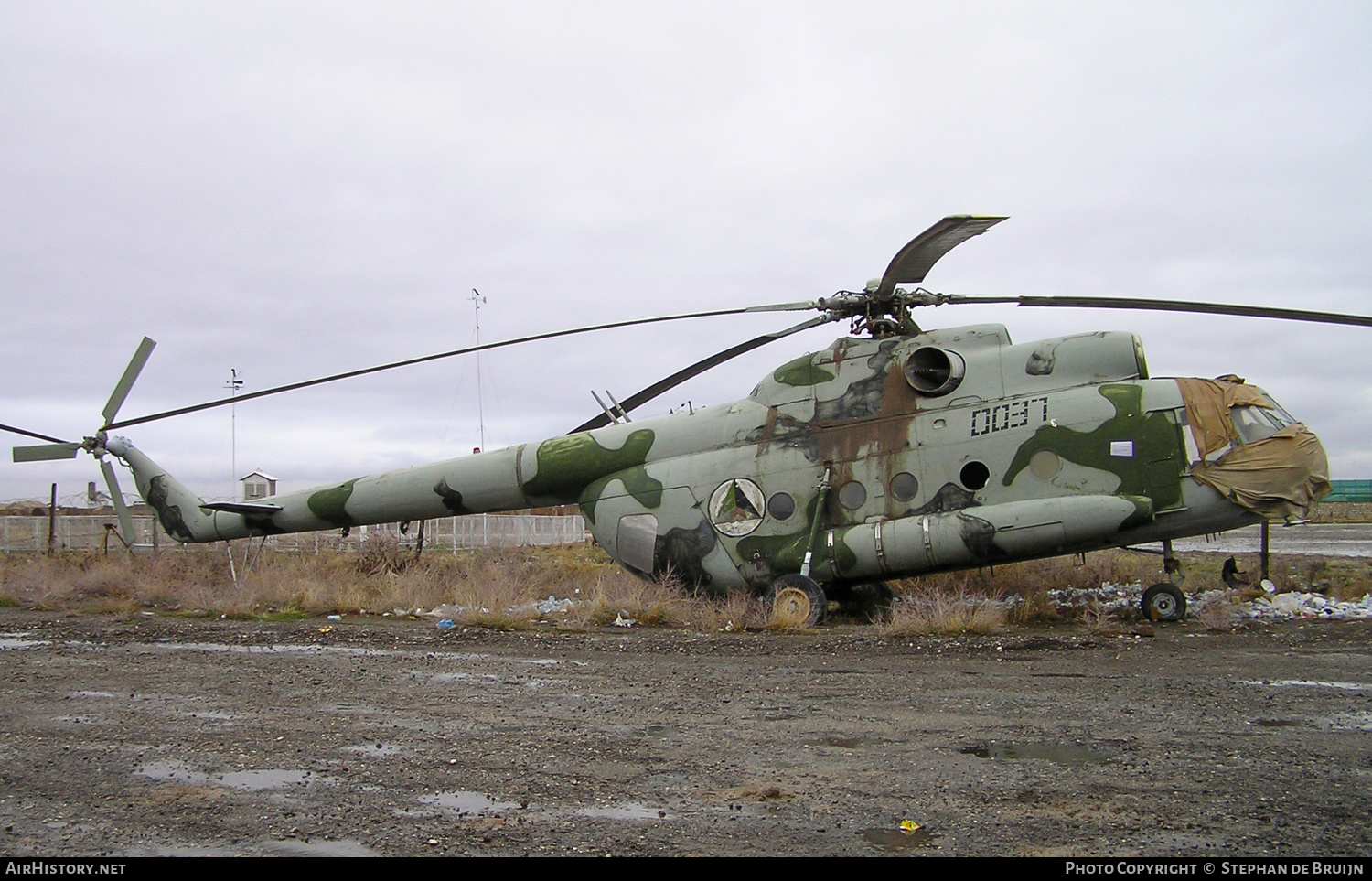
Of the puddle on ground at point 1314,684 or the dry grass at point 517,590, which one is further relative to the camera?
the dry grass at point 517,590

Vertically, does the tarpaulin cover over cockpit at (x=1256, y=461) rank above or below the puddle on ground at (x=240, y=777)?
above

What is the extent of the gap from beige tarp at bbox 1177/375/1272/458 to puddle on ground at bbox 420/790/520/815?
32.3 ft

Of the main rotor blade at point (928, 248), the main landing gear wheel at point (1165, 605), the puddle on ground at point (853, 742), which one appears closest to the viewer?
the puddle on ground at point (853, 742)

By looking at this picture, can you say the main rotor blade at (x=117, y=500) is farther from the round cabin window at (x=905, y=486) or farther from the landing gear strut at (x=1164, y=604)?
the landing gear strut at (x=1164, y=604)

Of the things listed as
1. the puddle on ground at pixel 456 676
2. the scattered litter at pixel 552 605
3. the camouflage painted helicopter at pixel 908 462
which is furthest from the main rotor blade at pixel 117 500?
the puddle on ground at pixel 456 676

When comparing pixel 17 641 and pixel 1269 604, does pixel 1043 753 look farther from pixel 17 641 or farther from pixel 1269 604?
pixel 17 641

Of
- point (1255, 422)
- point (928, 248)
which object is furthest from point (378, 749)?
point (1255, 422)

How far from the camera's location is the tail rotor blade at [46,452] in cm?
1658

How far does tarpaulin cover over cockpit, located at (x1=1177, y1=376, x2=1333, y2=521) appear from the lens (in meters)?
11.0

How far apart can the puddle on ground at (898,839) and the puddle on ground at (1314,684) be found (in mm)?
4864

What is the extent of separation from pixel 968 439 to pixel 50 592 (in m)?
17.3

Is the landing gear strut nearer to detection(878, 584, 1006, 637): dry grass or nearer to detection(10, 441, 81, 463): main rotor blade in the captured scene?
detection(878, 584, 1006, 637): dry grass
